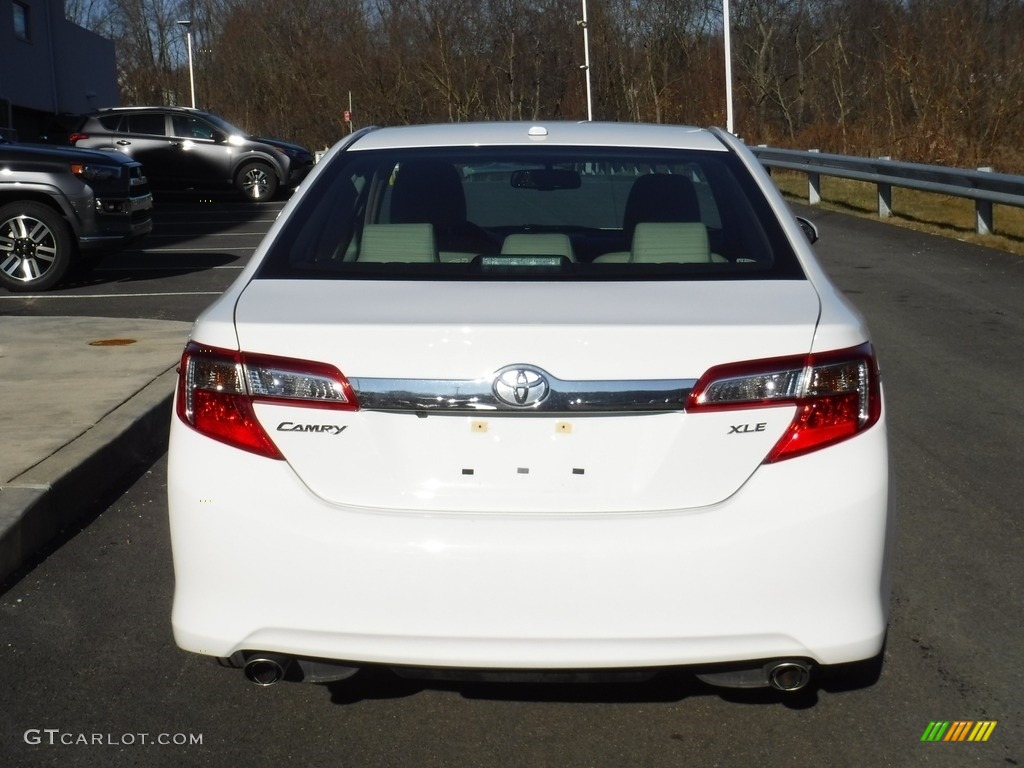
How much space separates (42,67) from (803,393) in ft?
117

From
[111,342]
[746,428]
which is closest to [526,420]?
[746,428]

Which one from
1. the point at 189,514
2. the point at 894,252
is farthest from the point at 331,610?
the point at 894,252

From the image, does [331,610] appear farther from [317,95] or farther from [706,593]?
[317,95]

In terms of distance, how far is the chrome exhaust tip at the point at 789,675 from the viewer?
10.4ft

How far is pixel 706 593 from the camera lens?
3037 mm

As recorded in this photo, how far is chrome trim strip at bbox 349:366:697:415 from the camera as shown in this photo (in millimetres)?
3027

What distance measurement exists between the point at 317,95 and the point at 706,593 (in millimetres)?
61206

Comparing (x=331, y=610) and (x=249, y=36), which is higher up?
(x=249, y=36)

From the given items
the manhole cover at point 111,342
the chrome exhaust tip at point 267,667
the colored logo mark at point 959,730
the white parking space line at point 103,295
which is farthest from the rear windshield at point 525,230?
the white parking space line at point 103,295

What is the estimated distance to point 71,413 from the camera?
22.8 ft

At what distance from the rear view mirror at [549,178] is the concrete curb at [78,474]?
2.25m

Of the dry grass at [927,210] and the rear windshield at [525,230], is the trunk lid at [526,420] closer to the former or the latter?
the rear windshield at [525,230]

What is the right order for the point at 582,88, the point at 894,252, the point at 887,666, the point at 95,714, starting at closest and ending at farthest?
the point at 95,714
the point at 887,666
the point at 894,252
the point at 582,88

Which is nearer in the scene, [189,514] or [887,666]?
[189,514]
